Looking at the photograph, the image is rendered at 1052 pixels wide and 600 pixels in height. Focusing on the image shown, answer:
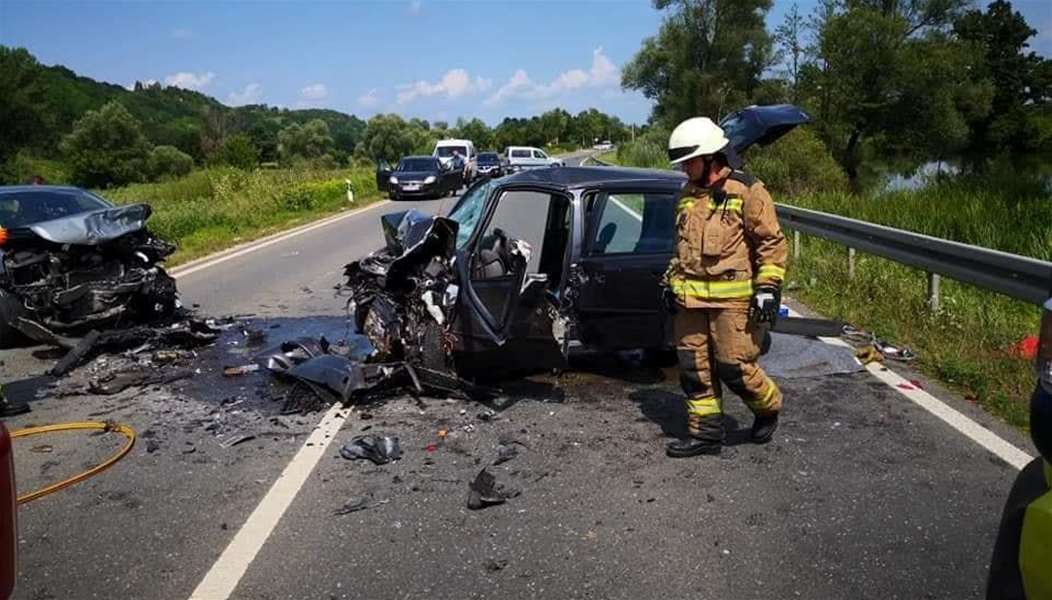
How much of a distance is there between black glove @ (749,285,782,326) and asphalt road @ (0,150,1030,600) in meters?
0.80

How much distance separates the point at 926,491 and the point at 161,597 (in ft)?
11.3

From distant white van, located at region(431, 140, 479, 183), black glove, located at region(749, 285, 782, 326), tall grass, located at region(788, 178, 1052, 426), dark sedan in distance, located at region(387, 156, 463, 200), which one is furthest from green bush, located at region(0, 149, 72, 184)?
black glove, located at region(749, 285, 782, 326)

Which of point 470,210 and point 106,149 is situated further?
point 106,149

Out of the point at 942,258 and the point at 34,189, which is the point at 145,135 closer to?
the point at 34,189

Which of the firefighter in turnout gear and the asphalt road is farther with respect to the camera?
the firefighter in turnout gear

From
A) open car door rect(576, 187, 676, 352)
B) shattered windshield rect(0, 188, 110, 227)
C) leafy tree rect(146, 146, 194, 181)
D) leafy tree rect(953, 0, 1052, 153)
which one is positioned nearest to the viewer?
open car door rect(576, 187, 676, 352)

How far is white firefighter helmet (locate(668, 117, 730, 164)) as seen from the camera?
4316 millimetres

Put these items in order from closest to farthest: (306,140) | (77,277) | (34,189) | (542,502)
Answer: (542,502)
(77,277)
(34,189)
(306,140)

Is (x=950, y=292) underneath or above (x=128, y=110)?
underneath

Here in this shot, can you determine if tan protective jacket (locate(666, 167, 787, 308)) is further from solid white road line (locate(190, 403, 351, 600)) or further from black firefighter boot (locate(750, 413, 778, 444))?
solid white road line (locate(190, 403, 351, 600))

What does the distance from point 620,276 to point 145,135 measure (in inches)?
3513

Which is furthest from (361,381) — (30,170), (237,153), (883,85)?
(30,170)

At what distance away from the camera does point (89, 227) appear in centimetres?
757

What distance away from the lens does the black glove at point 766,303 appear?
4.29m
